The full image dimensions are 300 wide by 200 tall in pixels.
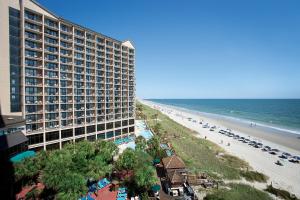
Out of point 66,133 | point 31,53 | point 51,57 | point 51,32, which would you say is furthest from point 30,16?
point 66,133

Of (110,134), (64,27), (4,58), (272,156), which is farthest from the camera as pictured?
(110,134)

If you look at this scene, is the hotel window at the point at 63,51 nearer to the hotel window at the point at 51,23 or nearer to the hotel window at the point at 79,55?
the hotel window at the point at 79,55

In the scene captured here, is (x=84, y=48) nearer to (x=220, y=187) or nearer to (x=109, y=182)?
(x=109, y=182)

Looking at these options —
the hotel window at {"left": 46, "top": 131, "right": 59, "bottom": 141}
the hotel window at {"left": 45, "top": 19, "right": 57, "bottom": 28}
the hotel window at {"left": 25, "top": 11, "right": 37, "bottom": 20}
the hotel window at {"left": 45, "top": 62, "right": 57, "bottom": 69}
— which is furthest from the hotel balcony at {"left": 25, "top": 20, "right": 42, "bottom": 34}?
the hotel window at {"left": 46, "top": 131, "right": 59, "bottom": 141}

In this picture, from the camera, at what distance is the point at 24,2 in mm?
38844

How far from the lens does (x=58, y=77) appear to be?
45219 millimetres

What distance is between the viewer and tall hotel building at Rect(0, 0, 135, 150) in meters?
37.7

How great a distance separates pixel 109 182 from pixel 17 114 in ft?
79.5

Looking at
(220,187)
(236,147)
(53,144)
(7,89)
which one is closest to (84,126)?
(53,144)

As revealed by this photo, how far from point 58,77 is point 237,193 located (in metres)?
44.9

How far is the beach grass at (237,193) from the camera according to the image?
2928cm

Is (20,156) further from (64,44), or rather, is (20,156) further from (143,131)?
(143,131)

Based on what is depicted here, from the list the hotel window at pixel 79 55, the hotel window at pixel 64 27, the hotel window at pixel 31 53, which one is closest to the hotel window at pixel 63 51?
the hotel window at pixel 79 55

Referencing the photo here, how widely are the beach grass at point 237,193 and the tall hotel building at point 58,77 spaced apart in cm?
3616
